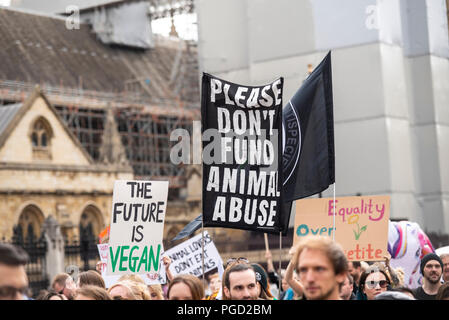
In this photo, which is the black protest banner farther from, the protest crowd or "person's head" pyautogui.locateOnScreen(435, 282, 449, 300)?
"person's head" pyautogui.locateOnScreen(435, 282, 449, 300)

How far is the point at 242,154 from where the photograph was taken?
9.73 meters

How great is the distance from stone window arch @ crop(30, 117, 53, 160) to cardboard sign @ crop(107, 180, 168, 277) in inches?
1311

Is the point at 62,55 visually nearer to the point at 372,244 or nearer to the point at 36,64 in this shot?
the point at 36,64

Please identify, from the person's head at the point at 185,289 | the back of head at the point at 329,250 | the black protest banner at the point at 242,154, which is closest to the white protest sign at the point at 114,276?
the black protest banner at the point at 242,154

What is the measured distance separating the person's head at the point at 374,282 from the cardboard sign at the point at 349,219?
2.42m

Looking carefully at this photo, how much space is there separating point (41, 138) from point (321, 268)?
130 ft

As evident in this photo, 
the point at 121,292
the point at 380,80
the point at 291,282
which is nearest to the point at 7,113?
the point at 380,80

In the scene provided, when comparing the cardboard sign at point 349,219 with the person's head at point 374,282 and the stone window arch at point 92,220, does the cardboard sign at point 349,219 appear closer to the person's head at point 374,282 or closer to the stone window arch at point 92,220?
the person's head at point 374,282

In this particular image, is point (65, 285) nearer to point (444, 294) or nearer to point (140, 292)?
point (140, 292)

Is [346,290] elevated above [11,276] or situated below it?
below

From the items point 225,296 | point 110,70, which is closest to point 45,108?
point 110,70

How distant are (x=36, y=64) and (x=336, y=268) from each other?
47379 millimetres

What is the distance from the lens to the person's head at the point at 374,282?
28.4ft

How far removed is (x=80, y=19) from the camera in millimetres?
61875
